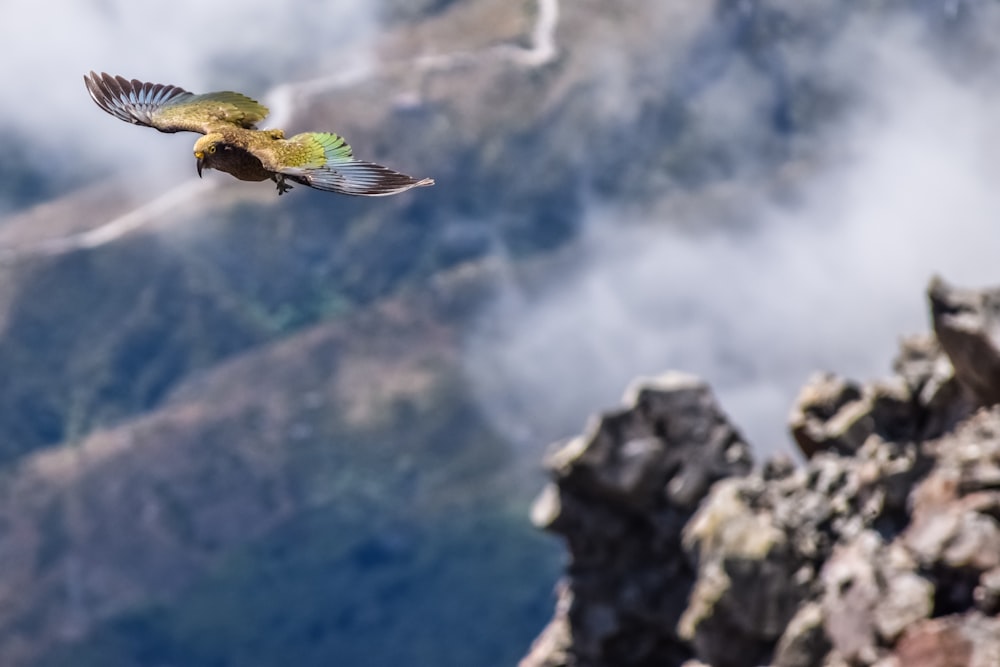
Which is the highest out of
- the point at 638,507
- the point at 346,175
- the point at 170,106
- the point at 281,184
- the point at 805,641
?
the point at 638,507

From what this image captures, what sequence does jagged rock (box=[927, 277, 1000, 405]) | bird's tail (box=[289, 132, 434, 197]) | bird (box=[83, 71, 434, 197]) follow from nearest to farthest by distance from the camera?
bird's tail (box=[289, 132, 434, 197]) → bird (box=[83, 71, 434, 197]) → jagged rock (box=[927, 277, 1000, 405])

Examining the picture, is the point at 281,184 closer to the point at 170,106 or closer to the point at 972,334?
the point at 170,106

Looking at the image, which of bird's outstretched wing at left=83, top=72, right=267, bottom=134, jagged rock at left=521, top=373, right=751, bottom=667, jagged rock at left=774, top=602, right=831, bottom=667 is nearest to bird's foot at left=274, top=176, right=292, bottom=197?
bird's outstretched wing at left=83, top=72, right=267, bottom=134

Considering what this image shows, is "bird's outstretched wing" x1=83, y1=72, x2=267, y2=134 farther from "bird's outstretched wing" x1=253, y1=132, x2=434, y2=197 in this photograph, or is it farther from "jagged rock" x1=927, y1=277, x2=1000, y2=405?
"jagged rock" x1=927, y1=277, x2=1000, y2=405

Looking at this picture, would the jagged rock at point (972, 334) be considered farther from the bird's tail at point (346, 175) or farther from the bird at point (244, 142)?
the bird's tail at point (346, 175)

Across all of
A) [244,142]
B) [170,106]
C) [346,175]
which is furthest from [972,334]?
[346,175]

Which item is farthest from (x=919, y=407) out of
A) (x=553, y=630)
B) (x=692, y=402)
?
(x=553, y=630)

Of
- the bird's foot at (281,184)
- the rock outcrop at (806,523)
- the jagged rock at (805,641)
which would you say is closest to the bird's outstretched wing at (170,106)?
the bird's foot at (281,184)
